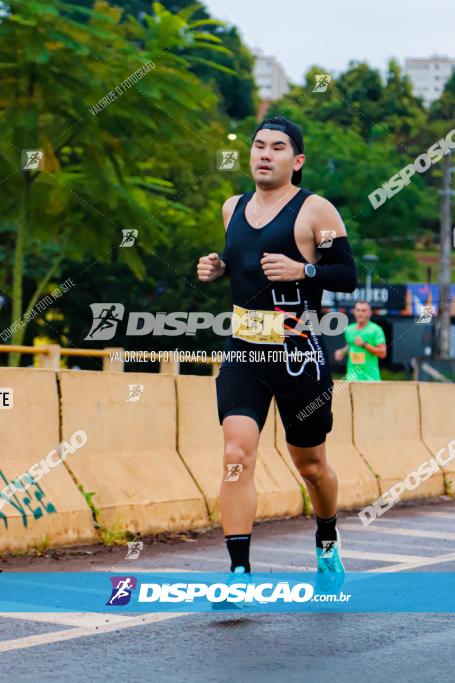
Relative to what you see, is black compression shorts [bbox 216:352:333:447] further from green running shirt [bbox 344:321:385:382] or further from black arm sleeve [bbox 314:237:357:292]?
green running shirt [bbox 344:321:385:382]

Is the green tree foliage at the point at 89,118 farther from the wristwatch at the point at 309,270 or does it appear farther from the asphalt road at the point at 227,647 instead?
the asphalt road at the point at 227,647

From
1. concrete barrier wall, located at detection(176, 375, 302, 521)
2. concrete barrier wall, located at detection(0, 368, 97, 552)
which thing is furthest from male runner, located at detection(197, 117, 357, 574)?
concrete barrier wall, located at detection(176, 375, 302, 521)

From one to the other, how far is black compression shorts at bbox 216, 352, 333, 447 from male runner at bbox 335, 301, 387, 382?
7.70m

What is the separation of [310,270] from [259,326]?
0.33 metres

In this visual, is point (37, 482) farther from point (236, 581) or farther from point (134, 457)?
point (236, 581)

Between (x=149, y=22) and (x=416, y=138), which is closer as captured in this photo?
(x=149, y=22)

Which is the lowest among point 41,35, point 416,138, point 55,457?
point 55,457

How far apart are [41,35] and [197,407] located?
439 inches

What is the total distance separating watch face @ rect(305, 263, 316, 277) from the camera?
679 cm

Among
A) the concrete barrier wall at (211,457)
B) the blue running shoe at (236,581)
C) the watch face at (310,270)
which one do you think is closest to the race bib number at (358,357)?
the concrete barrier wall at (211,457)

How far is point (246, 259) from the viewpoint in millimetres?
6902

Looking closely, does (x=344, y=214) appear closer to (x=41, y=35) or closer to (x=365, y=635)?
(x=41, y=35)

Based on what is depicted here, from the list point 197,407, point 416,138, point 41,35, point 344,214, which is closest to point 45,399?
point 197,407

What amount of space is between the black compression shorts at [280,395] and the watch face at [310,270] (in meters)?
0.42
